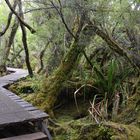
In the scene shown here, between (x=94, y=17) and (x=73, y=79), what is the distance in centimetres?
235

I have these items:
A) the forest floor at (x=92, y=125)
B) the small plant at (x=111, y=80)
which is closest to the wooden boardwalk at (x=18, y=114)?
the forest floor at (x=92, y=125)

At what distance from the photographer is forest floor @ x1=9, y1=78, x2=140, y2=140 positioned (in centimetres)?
459

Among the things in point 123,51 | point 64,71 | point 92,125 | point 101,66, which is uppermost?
point 123,51

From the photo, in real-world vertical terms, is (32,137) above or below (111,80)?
below

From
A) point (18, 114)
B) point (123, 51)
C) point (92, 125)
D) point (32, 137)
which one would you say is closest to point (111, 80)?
point (123, 51)

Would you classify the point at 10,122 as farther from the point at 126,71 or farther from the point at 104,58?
the point at 104,58

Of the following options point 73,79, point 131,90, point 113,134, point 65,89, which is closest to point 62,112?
point 65,89

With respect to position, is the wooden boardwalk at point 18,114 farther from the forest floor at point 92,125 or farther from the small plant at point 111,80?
the small plant at point 111,80

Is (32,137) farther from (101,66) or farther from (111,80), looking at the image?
(101,66)

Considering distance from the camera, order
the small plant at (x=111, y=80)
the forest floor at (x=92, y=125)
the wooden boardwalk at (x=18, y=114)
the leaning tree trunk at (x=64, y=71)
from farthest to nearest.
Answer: the small plant at (x=111, y=80) < the leaning tree trunk at (x=64, y=71) < the wooden boardwalk at (x=18, y=114) < the forest floor at (x=92, y=125)

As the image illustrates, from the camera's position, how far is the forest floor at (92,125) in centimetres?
459

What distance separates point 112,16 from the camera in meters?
6.61

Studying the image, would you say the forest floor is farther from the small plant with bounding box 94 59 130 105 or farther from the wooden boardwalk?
→ the small plant with bounding box 94 59 130 105

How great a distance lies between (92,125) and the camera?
493 centimetres
